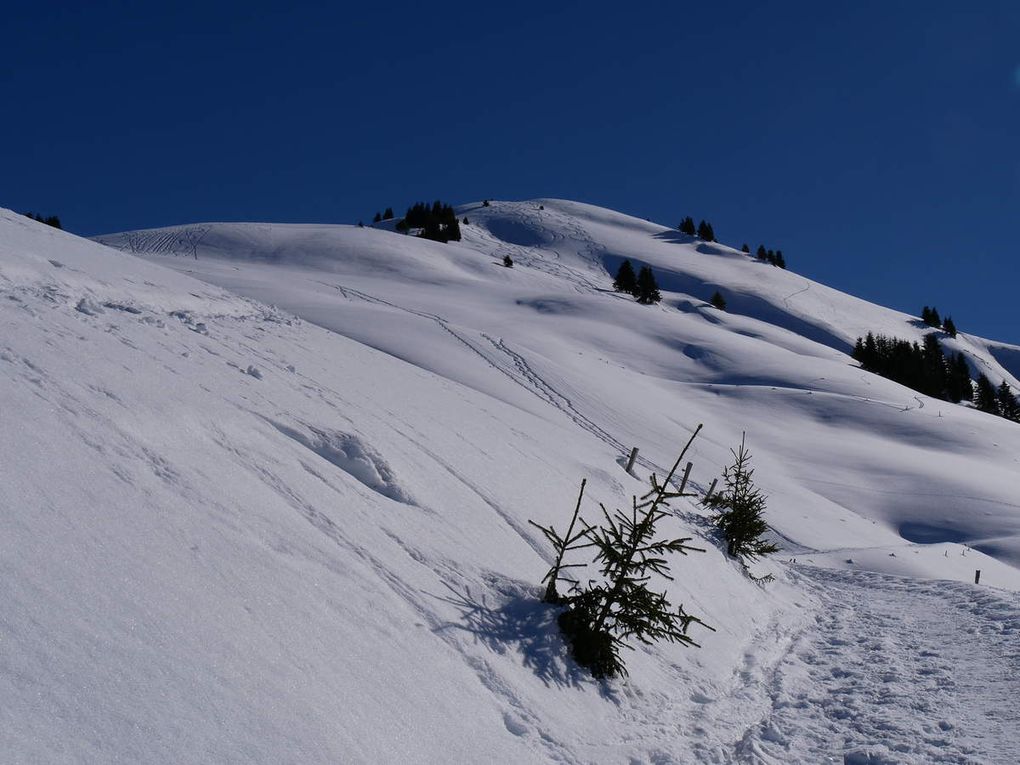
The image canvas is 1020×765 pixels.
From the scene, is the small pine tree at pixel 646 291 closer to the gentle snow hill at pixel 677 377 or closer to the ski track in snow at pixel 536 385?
the gentle snow hill at pixel 677 377

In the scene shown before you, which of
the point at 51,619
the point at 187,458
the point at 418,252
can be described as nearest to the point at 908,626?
the point at 187,458

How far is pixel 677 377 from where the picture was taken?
1619 inches

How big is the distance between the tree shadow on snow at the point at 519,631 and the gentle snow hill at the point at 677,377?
44.0 feet

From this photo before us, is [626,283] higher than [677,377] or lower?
higher

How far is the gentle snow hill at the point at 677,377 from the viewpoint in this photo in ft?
78.3

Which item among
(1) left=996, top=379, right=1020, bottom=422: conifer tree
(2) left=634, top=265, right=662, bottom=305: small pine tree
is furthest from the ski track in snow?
(1) left=996, top=379, right=1020, bottom=422: conifer tree

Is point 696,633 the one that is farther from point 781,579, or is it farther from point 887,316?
point 887,316

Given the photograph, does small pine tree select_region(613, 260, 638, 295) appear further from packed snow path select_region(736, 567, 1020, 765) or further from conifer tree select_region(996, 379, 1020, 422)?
packed snow path select_region(736, 567, 1020, 765)

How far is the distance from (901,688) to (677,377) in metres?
35.0

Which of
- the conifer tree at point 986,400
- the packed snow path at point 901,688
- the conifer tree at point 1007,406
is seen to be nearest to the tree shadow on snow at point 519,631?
the packed snow path at point 901,688

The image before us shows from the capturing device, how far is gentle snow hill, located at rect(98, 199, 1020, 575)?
23.9 metres

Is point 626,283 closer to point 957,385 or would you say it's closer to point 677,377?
point 957,385

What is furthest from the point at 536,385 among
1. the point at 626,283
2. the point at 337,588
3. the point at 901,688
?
the point at 626,283

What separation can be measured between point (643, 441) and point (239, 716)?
76.1ft
